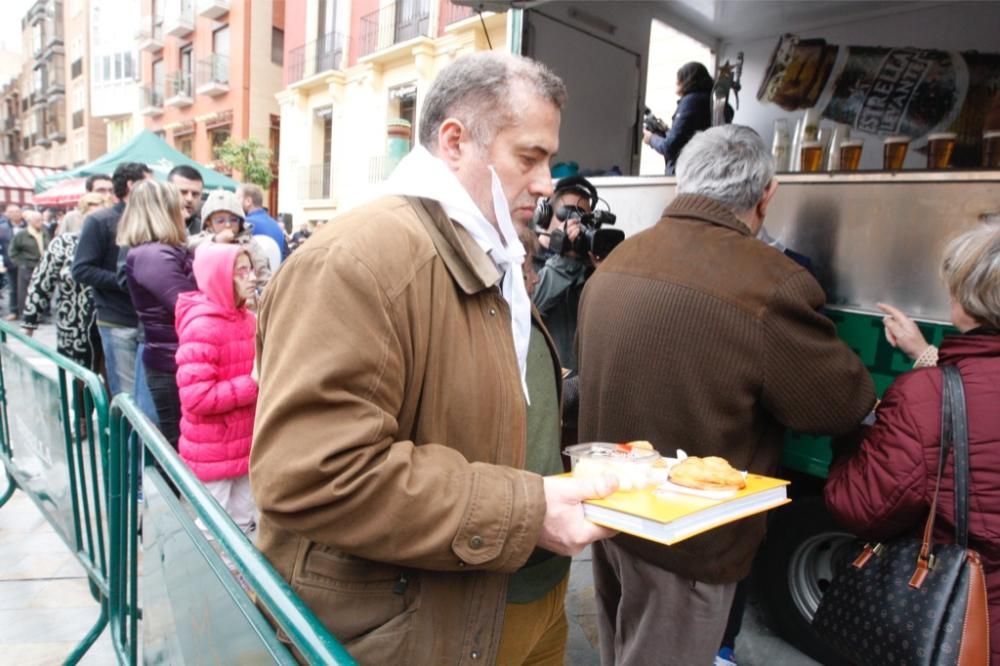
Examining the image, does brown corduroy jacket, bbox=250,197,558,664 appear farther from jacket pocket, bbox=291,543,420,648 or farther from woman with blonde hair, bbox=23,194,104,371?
woman with blonde hair, bbox=23,194,104,371

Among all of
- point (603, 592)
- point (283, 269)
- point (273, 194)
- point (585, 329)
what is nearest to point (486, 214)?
point (283, 269)

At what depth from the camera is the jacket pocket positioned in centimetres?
116

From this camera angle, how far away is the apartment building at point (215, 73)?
2573cm

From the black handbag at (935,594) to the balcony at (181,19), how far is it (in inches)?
1334

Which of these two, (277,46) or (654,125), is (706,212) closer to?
(654,125)

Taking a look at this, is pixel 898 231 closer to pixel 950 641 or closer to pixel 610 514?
pixel 950 641

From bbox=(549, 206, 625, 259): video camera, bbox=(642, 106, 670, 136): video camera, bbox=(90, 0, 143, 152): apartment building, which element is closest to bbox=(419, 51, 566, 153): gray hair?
bbox=(549, 206, 625, 259): video camera

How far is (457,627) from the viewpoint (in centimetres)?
122

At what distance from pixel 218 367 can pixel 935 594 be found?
2.86 meters

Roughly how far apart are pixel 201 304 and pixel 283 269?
2.19 meters

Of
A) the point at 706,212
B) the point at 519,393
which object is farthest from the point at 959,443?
the point at 519,393

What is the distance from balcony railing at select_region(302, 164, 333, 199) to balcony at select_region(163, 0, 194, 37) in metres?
12.5

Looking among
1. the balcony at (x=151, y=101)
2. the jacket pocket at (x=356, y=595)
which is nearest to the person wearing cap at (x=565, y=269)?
the jacket pocket at (x=356, y=595)

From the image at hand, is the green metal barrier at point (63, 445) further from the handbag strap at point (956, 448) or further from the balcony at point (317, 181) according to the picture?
A: the balcony at point (317, 181)
